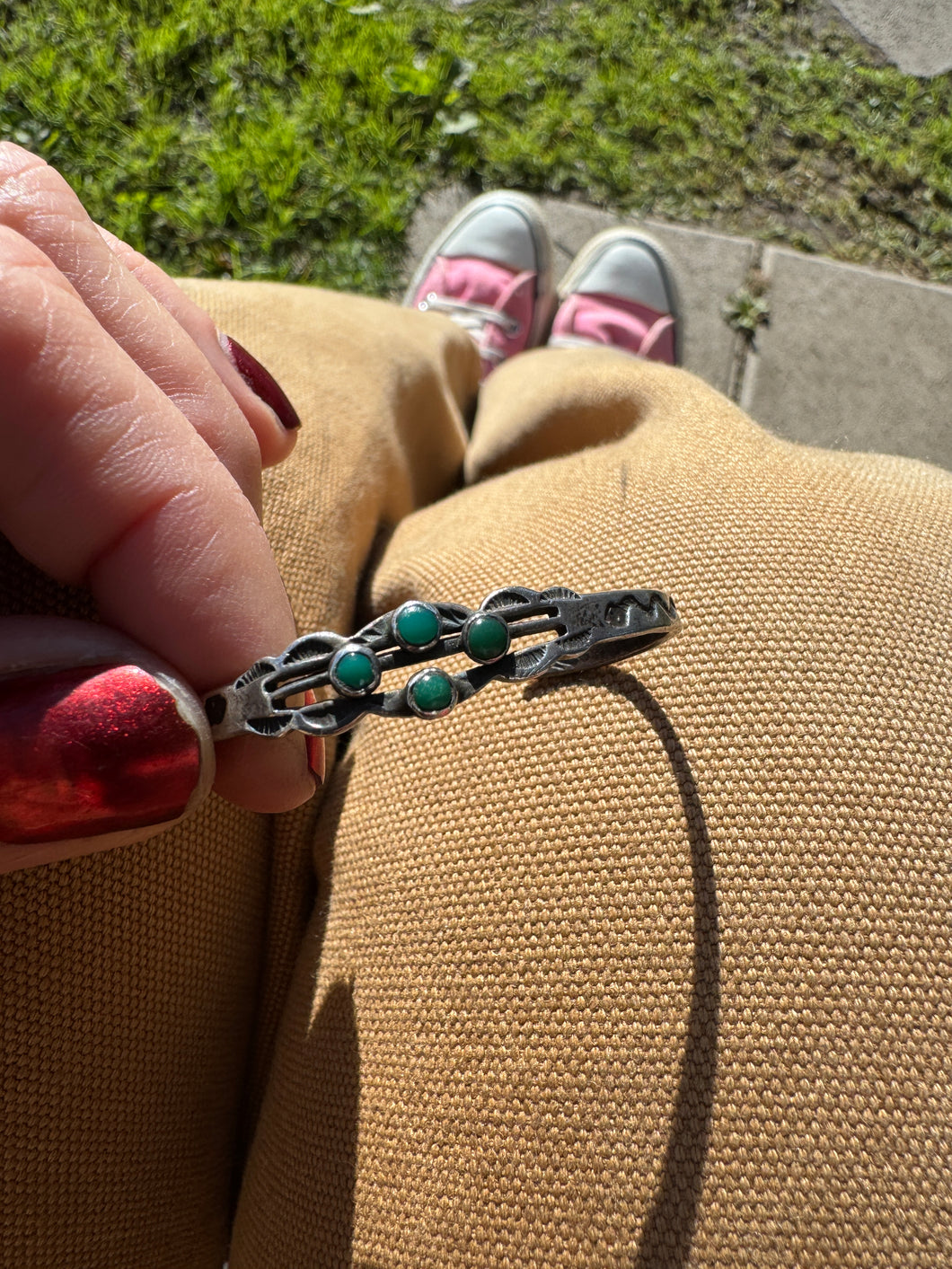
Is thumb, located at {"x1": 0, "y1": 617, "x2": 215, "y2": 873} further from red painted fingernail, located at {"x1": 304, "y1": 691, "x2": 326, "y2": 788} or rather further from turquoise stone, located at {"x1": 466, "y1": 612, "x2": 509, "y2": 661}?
turquoise stone, located at {"x1": 466, "y1": 612, "x2": 509, "y2": 661}

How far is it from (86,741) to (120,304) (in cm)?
33

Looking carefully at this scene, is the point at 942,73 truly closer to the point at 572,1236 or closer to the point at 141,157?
the point at 141,157

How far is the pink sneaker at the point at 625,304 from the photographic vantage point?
6.30 ft

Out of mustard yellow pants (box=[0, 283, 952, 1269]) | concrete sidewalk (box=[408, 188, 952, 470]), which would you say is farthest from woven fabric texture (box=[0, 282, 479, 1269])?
concrete sidewalk (box=[408, 188, 952, 470])

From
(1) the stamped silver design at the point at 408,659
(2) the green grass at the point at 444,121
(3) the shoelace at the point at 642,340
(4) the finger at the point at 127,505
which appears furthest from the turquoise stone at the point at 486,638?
(2) the green grass at the point at 444,121

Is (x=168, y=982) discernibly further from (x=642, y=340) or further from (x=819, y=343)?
(x=819, y=343)

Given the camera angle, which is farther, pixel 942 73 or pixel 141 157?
pixel 942 73

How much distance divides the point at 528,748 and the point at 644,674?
0.12 m

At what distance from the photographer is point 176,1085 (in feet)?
2.58

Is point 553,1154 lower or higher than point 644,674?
A: lower

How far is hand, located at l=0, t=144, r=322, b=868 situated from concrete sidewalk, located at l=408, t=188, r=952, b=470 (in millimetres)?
1514

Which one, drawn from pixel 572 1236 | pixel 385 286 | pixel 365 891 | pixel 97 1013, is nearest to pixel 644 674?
pixel 365 891

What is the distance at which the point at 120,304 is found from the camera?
2.13ft

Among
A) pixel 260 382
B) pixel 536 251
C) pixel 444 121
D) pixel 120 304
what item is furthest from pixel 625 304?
pixel 120 304
